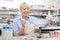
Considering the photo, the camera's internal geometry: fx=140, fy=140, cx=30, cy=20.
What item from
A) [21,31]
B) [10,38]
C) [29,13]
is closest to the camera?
[10,38]

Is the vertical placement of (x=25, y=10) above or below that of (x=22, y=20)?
above

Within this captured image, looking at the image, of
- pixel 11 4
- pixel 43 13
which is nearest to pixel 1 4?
pixel 11 4

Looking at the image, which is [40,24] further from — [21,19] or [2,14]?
[2,14]

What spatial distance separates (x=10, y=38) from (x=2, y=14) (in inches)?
20.1

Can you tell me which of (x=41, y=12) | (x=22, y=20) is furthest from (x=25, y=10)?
(x=41, y=12)

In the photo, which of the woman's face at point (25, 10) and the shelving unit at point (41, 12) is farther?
the shelving unit at point (41, 12)

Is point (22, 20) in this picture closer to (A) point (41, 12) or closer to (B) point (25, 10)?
(B) point (25, 10)

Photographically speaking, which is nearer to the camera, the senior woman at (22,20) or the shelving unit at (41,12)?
the senior woman at (22,20)

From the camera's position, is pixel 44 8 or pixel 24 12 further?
pixel 44 8

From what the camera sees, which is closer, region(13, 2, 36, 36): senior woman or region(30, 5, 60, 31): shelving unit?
region(13, 2, 36, 36): senior woman

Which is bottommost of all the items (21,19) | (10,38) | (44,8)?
(10,38)

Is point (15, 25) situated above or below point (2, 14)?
below

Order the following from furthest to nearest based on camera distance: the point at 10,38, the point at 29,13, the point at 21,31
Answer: the point at 29,13, the point at 21,31, the point at 10,38

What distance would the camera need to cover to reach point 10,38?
125cm
